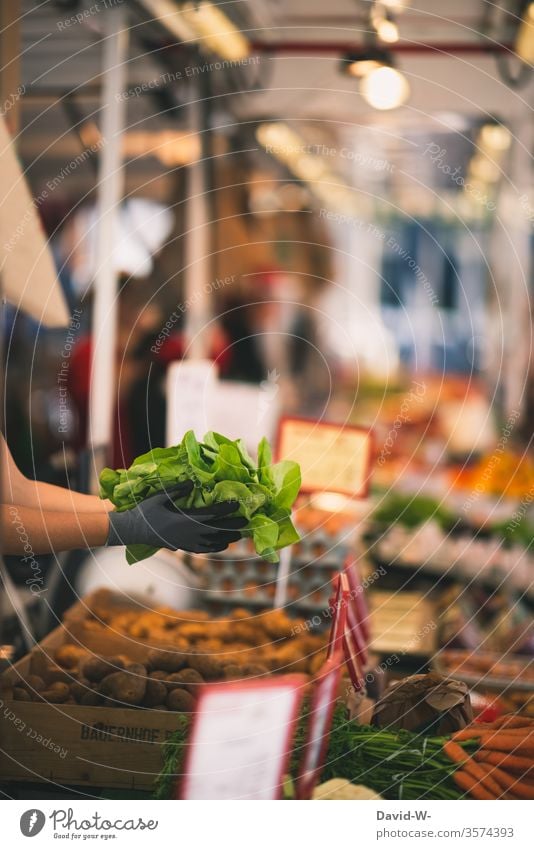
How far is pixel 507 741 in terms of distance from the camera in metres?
2.47

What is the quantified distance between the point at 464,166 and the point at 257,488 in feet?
29.4

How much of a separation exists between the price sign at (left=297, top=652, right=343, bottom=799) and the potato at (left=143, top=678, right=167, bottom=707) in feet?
1.25

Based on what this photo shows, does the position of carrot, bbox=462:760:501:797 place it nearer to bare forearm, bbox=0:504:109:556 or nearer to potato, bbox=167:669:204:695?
potato, bbox=167:669:204:695

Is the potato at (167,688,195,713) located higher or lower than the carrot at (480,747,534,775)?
higher

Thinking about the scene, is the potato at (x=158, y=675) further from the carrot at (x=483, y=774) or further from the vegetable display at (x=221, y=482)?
the carrot at (x=483, y=774)

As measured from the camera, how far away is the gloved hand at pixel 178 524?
7.46 ft

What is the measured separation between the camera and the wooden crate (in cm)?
238

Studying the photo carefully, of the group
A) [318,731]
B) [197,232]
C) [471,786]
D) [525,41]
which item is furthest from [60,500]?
[197,232]

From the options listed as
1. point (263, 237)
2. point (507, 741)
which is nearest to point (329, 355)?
point (263, 237)

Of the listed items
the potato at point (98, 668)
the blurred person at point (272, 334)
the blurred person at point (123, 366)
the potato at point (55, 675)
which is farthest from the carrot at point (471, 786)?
the blurred person at point (272, 334)

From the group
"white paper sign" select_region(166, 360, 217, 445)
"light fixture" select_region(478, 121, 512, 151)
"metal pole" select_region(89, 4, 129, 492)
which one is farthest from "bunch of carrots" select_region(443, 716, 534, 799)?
"light fixture" select_region(478, 121, 512, 151)

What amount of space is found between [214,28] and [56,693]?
10.8 feet

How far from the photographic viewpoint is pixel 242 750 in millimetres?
2342

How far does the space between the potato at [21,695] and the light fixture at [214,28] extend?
10.1 ft
